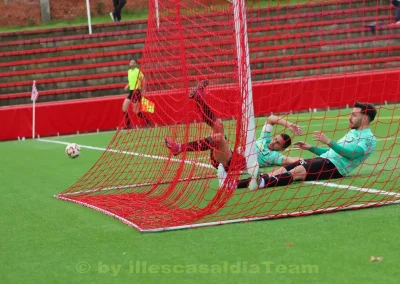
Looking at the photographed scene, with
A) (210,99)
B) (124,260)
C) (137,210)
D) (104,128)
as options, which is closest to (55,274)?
(124,260)

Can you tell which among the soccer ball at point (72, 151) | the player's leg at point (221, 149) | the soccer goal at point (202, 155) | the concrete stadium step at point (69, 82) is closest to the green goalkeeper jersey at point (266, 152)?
the soccer goal at point (202, 155)

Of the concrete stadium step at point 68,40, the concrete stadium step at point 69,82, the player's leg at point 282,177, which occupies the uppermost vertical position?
the player's leg at point 282,177

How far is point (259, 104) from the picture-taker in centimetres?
2033

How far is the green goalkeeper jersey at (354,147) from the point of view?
8922 millimetres

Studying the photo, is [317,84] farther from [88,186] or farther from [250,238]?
[250,238]

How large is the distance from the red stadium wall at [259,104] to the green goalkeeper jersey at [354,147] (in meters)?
10.7

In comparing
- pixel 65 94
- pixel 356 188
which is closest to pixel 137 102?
pixel 356 188

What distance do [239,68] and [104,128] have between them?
43.3 ft

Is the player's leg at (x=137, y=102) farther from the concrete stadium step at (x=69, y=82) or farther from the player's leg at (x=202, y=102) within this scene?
the concrete stadium step at (x=69, y=82)

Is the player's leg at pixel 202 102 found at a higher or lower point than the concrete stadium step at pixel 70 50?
higher

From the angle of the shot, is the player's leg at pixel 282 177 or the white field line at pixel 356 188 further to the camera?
the player's leg at pixel 282 177

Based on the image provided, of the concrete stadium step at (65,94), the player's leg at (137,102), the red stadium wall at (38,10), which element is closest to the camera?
the player's leg at (137,102)

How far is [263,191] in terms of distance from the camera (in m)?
8.59

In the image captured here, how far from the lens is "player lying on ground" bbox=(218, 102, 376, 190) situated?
29.2ft
